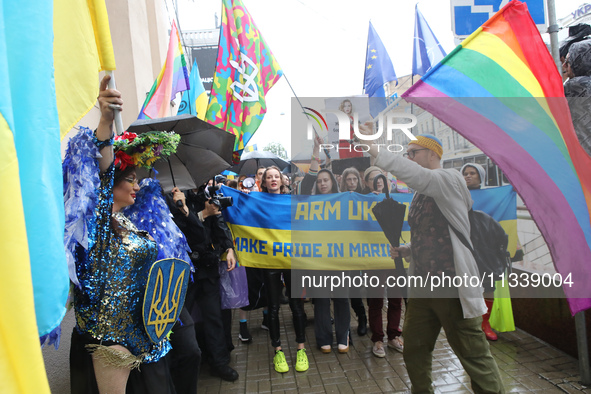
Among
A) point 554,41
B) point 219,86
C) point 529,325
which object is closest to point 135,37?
point 219,86

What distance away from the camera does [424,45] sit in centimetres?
862

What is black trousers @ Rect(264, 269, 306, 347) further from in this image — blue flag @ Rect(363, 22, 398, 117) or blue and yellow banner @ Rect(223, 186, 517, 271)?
blue flag @ Rect(363, 22, 398, 117)

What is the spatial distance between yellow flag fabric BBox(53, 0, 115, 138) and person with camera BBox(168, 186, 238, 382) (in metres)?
2.21

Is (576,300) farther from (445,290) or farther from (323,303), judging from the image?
(323,303)

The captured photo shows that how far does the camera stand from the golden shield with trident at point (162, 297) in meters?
2.14

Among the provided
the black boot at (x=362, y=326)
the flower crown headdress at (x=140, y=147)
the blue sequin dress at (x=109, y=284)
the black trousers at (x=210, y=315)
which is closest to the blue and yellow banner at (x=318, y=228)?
the black trousers at (x=210, y=315)

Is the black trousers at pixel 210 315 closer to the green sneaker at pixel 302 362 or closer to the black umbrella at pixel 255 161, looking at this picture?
the green sneaker at pixel 302 362

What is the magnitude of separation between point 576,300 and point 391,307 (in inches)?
77.5

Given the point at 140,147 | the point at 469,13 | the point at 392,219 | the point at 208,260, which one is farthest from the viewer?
the point at 469,13

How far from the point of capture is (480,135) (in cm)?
269

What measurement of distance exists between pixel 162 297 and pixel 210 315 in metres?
1.66

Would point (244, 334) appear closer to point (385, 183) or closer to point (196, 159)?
point (196, 159)

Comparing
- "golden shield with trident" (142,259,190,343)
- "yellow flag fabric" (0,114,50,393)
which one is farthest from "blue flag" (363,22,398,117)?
"yellow flag fabric" (0,114,50,393)

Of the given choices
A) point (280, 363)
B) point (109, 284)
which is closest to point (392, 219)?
point (280, 363)
